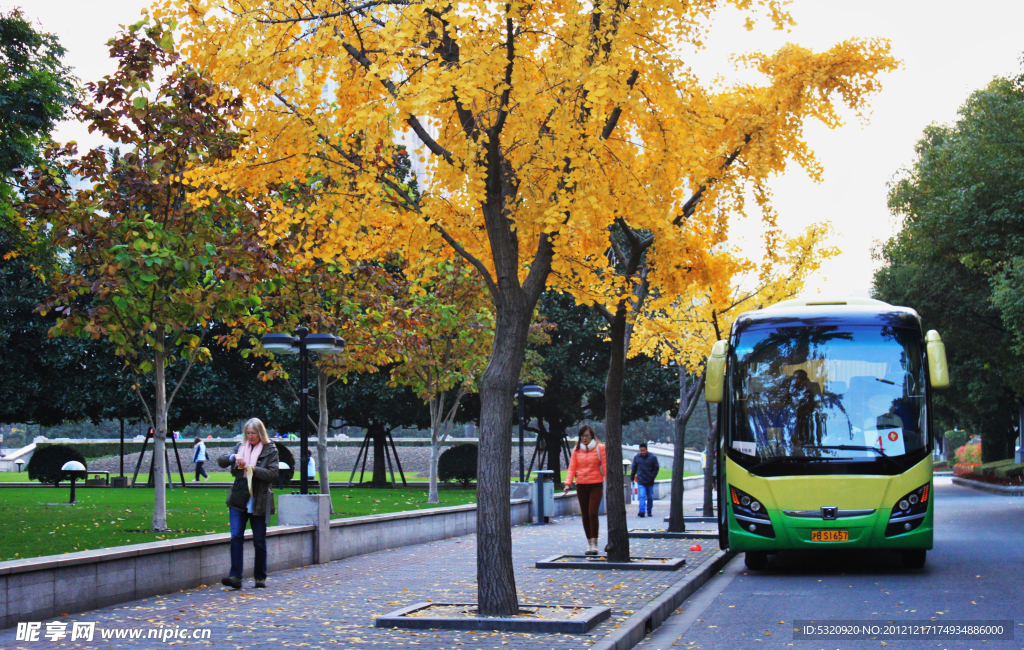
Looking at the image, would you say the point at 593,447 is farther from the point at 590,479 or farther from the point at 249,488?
the point at 249,488

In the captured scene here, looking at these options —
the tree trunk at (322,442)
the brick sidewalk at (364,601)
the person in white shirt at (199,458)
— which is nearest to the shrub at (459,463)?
the person in white shirt at (199,458)

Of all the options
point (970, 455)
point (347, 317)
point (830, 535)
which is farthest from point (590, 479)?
point (970, 455)

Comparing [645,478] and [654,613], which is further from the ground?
[645,478]

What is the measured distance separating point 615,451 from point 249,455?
4.96 metres

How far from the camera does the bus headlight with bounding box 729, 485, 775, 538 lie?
1277cm

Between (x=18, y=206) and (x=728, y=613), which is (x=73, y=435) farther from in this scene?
(x=728, y=613)

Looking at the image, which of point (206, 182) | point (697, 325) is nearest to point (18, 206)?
point (206, 182)

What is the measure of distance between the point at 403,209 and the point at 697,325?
46.2ft

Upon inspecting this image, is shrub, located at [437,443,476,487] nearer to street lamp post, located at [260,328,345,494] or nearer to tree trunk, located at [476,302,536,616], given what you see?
street lamp post, located at [260,328,345,494]

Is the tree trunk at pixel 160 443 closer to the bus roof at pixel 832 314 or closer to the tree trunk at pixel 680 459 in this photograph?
the bus roof at pixel 832 314

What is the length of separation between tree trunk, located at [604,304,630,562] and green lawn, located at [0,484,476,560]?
222 inches

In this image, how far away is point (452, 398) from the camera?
38.0 meters

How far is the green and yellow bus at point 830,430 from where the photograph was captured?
40.8ft

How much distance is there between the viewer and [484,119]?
30.6 ft
